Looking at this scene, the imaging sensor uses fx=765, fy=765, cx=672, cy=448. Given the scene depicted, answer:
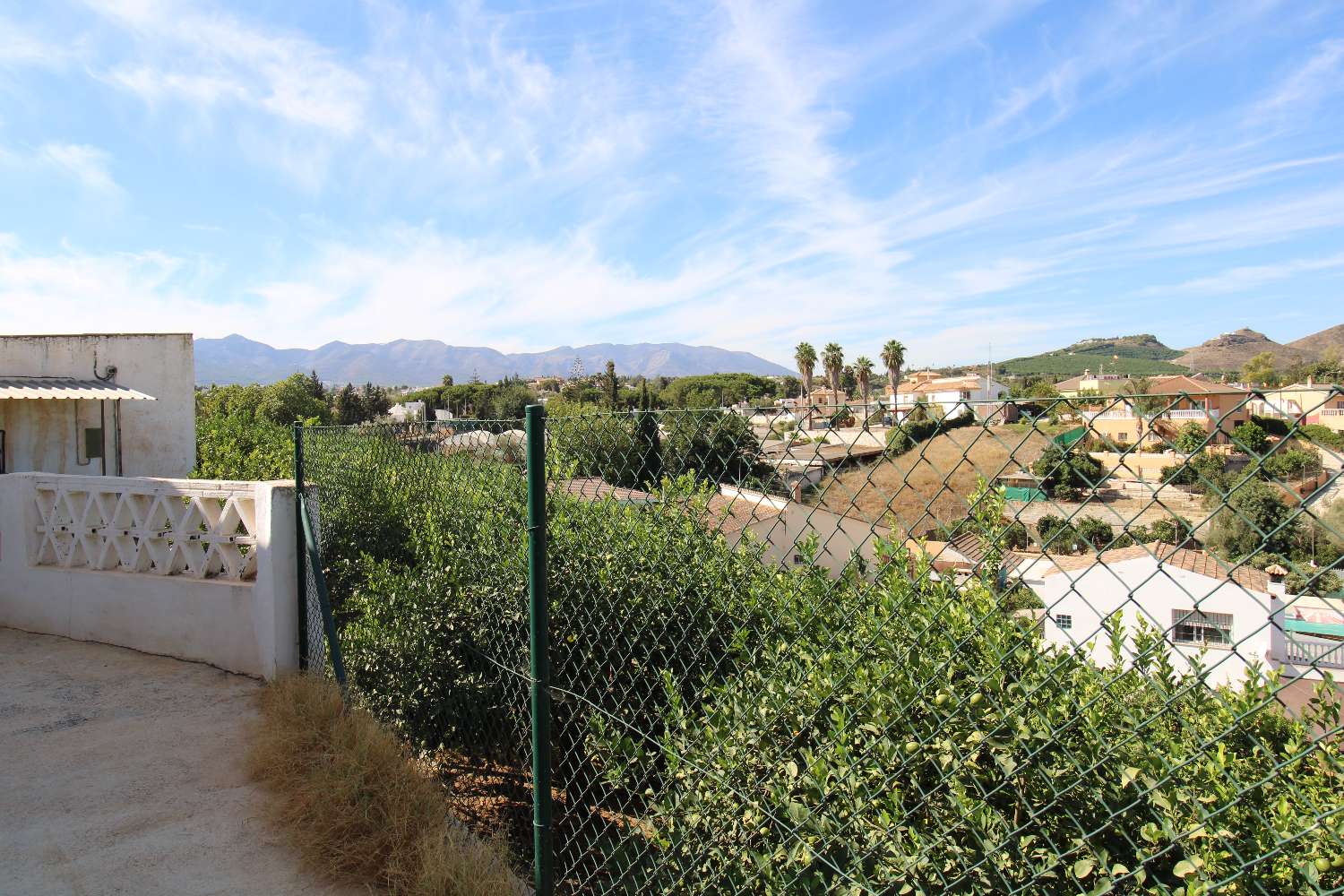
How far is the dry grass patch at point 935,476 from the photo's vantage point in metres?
1.29

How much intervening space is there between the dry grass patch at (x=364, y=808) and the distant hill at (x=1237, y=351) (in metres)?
87.4

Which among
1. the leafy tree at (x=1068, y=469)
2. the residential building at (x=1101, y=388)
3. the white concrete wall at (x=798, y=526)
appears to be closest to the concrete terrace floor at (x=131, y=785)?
the white concrete wall at (x=798, y=526)

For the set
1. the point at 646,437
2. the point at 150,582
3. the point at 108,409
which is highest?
the point at 108,409

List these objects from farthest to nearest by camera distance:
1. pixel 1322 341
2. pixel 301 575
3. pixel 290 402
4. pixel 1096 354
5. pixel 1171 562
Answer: pixel 1096 354 < pixel 1322 341 < pixel 290 402 < pixel 301 575 < pixel 1171 562

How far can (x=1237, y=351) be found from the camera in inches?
3720

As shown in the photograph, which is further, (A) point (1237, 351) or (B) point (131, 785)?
(A) point (1237, 351)

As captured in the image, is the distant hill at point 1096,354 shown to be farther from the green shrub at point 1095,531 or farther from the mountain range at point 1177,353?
the green shrub at point 1095,531

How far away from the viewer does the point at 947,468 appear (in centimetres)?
143

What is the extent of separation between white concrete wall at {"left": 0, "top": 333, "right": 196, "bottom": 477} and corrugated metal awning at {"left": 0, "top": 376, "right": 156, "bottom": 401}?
31cm

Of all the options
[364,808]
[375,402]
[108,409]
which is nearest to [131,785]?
[364,808]

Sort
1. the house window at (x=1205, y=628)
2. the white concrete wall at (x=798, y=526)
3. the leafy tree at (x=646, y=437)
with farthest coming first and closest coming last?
the leafy tree at (x=646, y=437)
the white concrete wall at (x=798, y=526)
the house window at (x=1205, y=628)

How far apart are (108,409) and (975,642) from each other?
14858 mm

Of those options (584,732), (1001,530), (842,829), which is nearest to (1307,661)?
(1001,530)

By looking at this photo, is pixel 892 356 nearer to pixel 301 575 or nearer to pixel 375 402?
pixel 375 402
